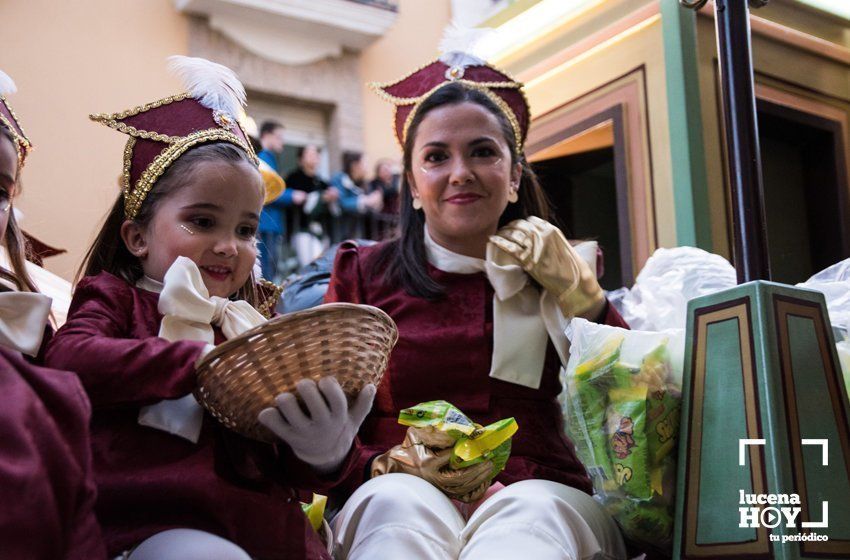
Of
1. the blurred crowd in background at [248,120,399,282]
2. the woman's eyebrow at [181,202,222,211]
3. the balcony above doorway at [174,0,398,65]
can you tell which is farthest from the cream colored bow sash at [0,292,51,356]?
the balcony above doorway at [174,0,398,65]

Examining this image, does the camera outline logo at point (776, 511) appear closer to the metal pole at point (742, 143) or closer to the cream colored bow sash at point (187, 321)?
the metal pole at point (742, 143)

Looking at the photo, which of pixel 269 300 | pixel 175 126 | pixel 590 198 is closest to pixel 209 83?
pixel 175 126

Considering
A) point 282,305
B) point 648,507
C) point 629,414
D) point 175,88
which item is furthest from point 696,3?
point 175,88

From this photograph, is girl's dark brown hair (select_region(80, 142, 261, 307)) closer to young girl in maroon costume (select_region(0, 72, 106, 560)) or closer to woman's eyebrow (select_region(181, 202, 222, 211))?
woman's eyebrow (select_region(181, 202, 222, 211))

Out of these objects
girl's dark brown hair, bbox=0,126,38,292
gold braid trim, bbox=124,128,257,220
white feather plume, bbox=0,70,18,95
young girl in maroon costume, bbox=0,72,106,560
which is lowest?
young girl in maroon costume, bbox=0,72,106,560

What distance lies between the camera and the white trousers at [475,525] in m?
1.60

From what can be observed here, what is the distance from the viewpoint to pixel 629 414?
5.44 feet

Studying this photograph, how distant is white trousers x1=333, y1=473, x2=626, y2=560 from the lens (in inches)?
63.1

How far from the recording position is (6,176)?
1524mm

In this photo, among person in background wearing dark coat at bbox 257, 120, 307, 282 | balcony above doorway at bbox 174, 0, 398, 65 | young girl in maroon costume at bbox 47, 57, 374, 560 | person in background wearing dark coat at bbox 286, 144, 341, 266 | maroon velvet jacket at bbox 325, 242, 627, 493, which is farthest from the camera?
balcony above doorway at bbox 174, 0, 398, 65

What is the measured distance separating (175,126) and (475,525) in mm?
826

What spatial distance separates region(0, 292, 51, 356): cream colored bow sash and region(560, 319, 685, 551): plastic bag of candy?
0.84m

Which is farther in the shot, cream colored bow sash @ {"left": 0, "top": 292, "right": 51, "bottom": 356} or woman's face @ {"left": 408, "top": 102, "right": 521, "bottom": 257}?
woman's face @ {"left": 408, "top": 102, "right": 521, "bottom": 257}

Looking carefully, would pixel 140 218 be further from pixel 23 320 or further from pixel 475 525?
pixel 475 525
